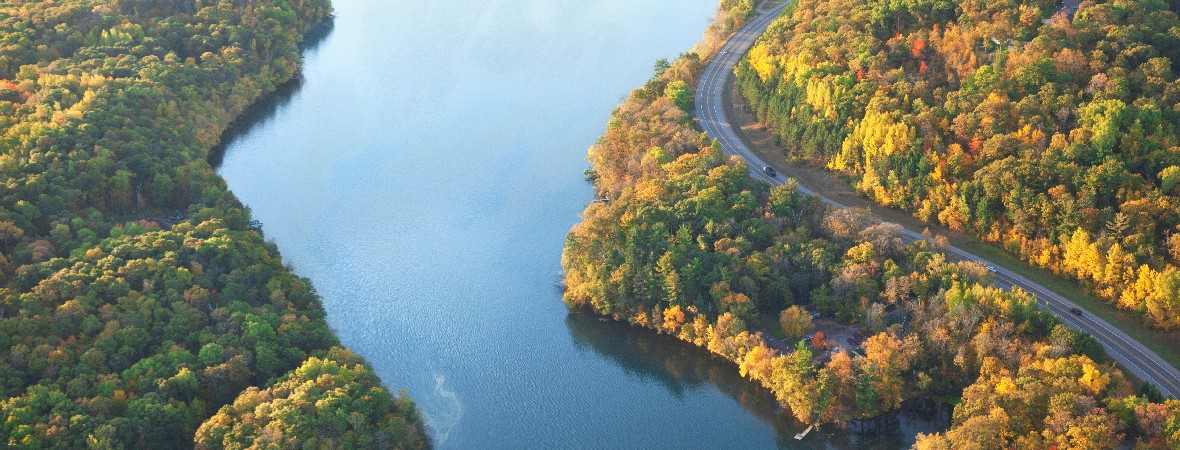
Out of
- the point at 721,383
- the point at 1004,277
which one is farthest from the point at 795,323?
the point at 1004,277

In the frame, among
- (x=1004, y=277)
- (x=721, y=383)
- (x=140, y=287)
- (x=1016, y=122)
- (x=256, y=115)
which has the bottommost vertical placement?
(x=1004, y=277)

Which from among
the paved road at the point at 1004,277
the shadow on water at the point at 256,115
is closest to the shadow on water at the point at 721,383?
the paved road at the point at 1004,277

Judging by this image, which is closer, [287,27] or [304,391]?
[304,391]

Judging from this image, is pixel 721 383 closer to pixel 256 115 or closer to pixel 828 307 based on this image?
pixel 828 307

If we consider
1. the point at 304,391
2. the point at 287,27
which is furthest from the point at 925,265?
the point at 287,27

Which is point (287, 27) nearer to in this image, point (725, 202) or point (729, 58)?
point (729, 58)

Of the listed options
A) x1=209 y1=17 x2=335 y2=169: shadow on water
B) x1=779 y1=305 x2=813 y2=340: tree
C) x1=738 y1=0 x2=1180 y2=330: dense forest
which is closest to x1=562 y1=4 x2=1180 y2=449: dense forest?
x1=779 y1=305 x2=813 y2=340: tree

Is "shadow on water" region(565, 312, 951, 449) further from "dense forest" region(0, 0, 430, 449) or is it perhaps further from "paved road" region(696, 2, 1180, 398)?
"dense forest" region(0, 0, 430, 449)
